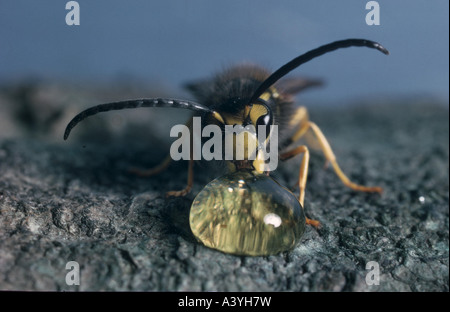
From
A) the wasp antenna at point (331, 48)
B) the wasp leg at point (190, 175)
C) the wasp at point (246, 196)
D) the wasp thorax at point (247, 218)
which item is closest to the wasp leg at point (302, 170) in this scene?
the wasp at point (246, 196)

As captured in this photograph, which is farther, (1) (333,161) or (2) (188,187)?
(1) (333,161)

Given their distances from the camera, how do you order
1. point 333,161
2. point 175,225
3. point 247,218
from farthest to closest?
point 333,161, point 175,225, point 247,218

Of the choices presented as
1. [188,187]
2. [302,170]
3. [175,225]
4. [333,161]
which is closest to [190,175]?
[188,187]

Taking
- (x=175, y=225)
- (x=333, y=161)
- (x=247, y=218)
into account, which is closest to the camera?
(x=247, y=218)

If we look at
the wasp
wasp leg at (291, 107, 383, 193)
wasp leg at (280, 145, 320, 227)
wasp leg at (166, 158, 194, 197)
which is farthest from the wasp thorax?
wasp leg at (291, 107, 383, 193)

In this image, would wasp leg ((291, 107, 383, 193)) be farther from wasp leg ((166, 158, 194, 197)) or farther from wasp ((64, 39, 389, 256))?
wasp leg ((166, 158, 194, 197))

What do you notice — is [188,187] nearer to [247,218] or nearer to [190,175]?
[190,175]

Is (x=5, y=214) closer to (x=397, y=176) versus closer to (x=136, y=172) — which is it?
(x=136, y=172)
